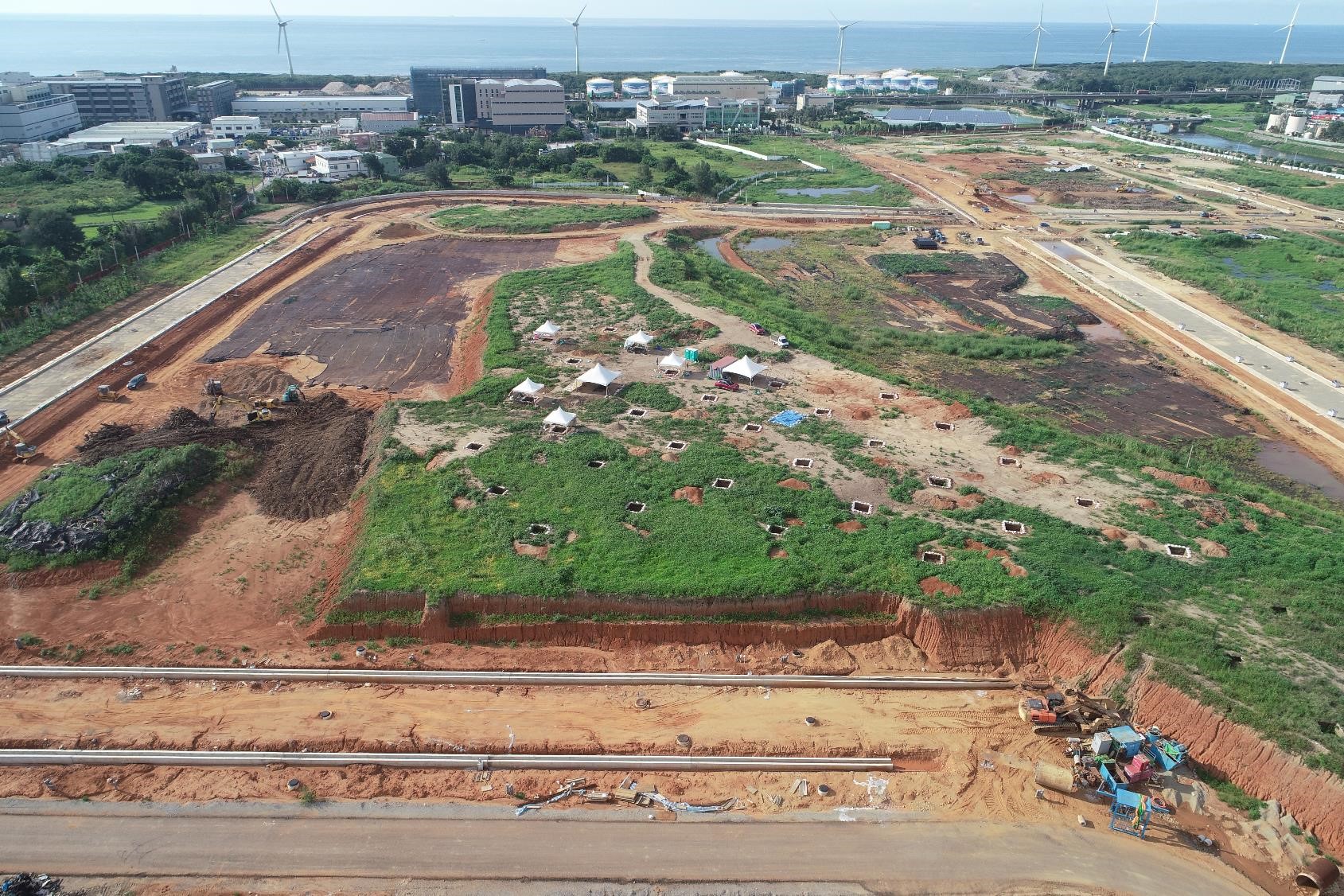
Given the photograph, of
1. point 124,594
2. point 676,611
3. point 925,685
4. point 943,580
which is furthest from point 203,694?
point 943,580

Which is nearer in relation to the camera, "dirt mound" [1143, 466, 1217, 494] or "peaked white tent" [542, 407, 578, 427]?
"dirt mound" [1143, 466, 1217, 494]

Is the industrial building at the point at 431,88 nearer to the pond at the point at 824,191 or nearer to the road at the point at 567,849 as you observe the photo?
the pond at the point at 824,191

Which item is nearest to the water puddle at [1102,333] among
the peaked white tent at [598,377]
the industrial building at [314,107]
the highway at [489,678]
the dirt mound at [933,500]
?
the dirt mound at [933,500]

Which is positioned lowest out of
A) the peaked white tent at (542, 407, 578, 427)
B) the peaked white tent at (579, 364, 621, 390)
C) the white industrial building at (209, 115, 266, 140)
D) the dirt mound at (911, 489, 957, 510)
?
the dirt mound at (911, 489, 957, 510)

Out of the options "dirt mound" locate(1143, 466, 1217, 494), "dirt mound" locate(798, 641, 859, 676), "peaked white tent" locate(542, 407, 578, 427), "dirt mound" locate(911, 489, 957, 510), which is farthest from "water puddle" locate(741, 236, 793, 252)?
"dirt mound" locate(798, 641, 859, 676)

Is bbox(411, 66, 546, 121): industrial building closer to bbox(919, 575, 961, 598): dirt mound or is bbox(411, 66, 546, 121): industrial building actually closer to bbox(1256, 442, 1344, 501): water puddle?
bbox(1256, 442, 1344, 501): water puddle

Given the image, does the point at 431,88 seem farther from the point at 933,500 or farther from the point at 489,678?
the point at 489,678

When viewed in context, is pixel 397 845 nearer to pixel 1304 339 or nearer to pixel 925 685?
pixel 925 685

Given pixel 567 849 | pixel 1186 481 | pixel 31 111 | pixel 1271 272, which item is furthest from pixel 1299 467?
pixel 31 111
